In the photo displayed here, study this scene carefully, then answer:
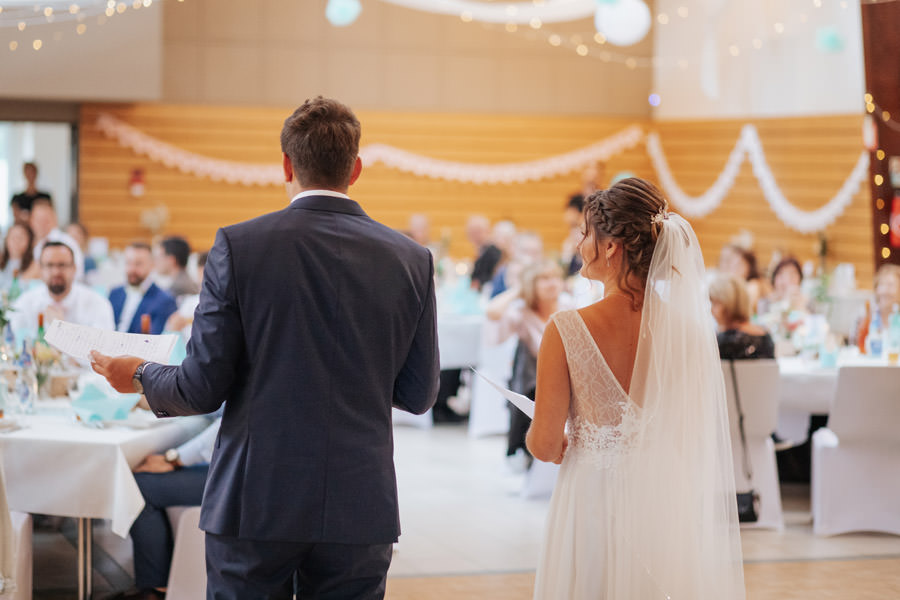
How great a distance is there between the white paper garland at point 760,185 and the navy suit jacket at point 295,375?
782cm

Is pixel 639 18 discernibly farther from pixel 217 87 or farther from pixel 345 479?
pixel 345 479

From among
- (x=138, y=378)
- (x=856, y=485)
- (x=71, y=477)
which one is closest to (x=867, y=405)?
(x=856, y=485)

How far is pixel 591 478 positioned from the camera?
2.40 meters

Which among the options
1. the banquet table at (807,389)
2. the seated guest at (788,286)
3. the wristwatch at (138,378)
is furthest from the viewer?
the seated guest at (788,286)

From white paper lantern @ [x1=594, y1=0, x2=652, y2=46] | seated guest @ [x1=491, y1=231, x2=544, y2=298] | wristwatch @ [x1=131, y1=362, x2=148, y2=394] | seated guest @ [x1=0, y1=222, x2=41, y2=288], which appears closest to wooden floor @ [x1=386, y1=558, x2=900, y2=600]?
wristwatch @ [x1=131, y1=362, x2=148, y2=394]

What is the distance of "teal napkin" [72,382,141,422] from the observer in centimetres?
362

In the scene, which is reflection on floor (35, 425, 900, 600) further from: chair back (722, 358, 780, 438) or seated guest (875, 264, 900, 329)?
seated guest (875, 264, 900, 329)

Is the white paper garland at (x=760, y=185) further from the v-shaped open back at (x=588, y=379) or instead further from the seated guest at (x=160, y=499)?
the v-shaped open back at (x=588, y=379)

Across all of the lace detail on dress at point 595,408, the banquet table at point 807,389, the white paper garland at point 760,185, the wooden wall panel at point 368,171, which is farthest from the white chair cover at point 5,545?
the wooden wall panel at point 368,171

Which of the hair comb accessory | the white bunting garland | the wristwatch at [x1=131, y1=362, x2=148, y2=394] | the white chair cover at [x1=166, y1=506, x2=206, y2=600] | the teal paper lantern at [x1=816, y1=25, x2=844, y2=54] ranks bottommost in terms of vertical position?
the white chair cover at [x1=166, y1=506, x2=206, y2=600]

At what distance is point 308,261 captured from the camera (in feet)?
6.41

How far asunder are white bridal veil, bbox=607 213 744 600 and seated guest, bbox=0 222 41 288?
608 cm

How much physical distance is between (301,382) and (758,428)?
333 centimetres

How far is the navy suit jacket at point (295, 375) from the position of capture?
6.37ft
